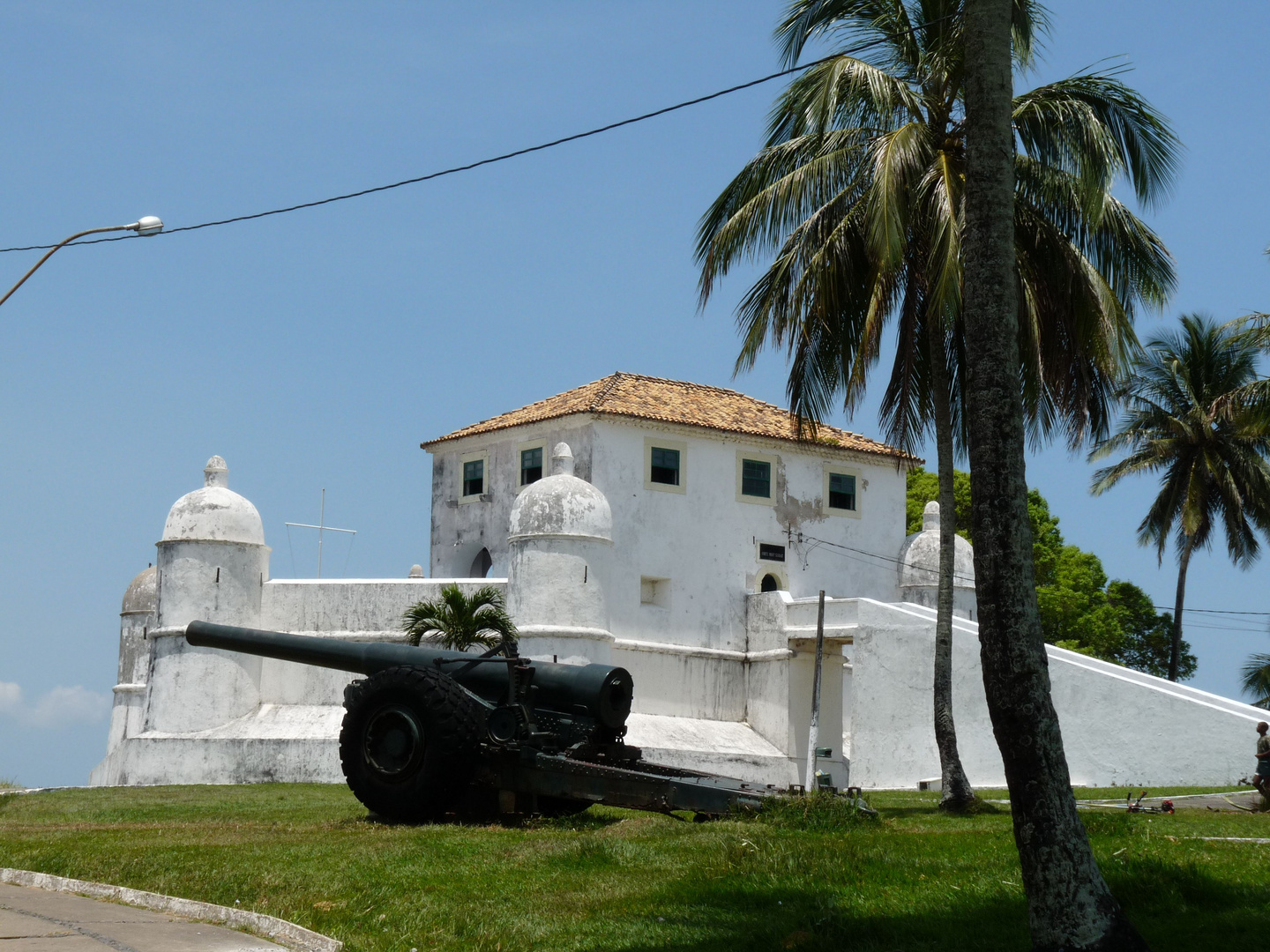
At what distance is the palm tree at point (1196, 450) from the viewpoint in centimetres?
3519

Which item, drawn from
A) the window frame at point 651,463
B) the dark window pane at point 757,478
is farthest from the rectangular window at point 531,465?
the dark window pane at point 757,478

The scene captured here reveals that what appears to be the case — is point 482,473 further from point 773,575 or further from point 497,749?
point 497,749

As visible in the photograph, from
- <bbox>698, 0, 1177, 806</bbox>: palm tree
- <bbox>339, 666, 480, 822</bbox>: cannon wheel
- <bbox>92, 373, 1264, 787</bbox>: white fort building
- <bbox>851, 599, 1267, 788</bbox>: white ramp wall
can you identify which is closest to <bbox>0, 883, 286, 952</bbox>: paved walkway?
<bbox>339, 666, 480, 822</bbox>: cannon wheel

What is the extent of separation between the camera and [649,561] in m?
29.7

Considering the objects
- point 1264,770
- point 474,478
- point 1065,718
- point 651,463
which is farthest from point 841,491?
point 1264,770

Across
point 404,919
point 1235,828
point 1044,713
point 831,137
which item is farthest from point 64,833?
point 831,137

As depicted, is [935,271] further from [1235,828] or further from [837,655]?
[837,655]

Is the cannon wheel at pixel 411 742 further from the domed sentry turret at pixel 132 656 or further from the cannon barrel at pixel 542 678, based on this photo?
the domed sentry turret at pixel 132 656

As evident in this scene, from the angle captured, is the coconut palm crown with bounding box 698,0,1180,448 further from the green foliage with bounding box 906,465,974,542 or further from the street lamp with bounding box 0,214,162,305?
the green foliage with bounding box 906,465,974,542

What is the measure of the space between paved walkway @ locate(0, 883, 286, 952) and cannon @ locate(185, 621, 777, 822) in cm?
509

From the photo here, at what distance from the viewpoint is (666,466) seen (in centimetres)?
3056

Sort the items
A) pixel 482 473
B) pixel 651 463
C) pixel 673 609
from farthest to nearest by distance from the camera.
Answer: pixel 482 473 < pixel 651 463 < pixel 673 609

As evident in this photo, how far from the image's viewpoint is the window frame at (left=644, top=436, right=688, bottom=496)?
A: 1189 inches

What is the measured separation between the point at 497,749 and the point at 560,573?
43.4 ft
